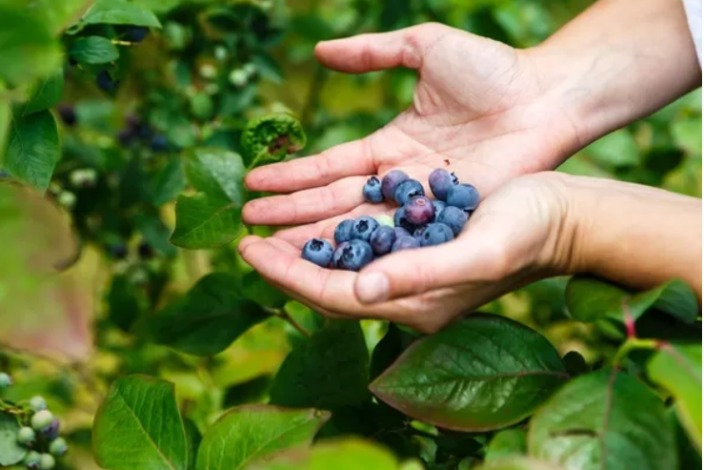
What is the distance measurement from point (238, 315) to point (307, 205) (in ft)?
0.49

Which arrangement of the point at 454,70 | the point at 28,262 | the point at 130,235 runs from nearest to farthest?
1. the point at 28,262
2. the point at 454,70
3. the point at 130,235

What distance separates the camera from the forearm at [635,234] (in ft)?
2.52

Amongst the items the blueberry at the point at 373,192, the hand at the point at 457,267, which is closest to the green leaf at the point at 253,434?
the hand at the point at 457,267

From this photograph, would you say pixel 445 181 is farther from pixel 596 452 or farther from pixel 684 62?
pixel 596 452

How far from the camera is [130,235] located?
1.60 meters

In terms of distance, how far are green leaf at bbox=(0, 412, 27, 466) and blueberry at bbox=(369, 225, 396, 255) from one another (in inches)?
16.5

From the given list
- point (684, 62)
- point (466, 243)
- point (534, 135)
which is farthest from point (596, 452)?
point (684, 62)

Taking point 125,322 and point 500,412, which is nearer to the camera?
point 500,412

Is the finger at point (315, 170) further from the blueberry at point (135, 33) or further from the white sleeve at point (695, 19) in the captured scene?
the white sleeve at point (695, 19)

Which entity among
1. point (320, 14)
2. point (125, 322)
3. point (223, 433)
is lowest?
point (125, 322)

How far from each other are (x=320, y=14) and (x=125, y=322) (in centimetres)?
90

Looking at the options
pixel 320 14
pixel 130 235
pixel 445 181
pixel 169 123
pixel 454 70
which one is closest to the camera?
pixel 445 181

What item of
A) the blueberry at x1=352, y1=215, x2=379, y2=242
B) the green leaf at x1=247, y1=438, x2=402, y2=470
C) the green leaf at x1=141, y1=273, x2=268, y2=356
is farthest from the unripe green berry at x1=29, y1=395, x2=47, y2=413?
the green leaf at x1=247, y1=438, x2=402, y2=470

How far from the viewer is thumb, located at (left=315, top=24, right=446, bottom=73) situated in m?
1.17
